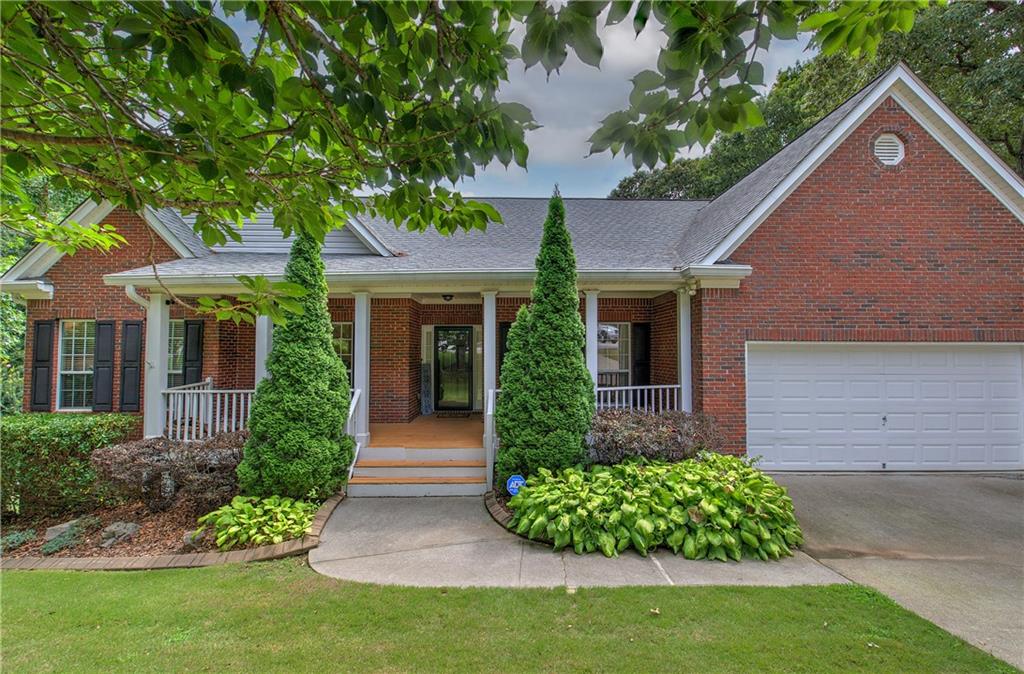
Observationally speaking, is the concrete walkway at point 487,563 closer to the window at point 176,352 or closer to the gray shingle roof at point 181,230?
the window at point 176,352

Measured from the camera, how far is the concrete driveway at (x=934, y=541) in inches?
144

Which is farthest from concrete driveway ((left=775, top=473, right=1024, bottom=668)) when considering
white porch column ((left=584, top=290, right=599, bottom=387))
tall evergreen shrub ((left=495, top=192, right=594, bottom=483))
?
white porch column ((left=584, top=290, right=599, bottom=387))

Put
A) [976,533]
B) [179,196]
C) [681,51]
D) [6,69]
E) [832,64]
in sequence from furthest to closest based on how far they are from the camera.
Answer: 1. [832,64]
2. [976,533]
3. [179,196]
4. [6,69]
5. [681,51]

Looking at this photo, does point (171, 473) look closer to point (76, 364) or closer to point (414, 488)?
point (414, 488)

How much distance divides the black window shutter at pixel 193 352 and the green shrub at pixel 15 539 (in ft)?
10.7

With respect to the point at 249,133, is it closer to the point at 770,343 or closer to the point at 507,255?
the point at 507,255

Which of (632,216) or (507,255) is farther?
(632,216)

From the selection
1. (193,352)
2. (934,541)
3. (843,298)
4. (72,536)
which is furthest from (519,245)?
(72,536)

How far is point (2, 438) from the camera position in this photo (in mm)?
6301

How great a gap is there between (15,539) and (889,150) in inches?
540

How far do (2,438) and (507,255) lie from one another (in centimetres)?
795

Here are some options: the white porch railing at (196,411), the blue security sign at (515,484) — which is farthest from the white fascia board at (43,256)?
the blue security sign at (515,484)

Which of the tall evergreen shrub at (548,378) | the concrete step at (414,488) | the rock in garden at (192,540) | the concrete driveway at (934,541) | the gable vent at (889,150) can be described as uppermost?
the gable vent at (889,150)

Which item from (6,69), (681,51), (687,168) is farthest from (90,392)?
(687,168)
